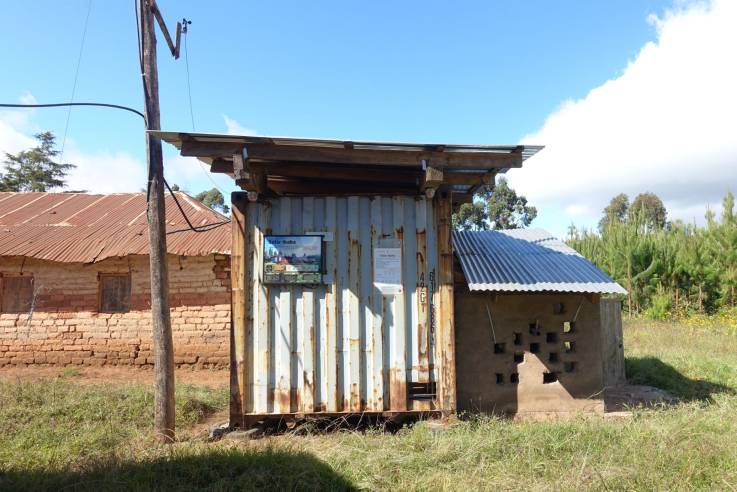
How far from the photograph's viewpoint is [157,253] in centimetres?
541

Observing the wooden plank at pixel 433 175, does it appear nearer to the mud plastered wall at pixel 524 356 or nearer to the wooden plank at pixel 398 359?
the wooden plank at pixel 398 359

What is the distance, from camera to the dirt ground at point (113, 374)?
29.0ft

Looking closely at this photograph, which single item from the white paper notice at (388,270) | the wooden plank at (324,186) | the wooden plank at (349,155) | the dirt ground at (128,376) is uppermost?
the wooden plank at (349,155)

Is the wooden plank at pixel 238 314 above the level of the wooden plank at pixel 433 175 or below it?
below

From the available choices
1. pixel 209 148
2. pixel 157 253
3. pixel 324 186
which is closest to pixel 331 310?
pixel 324 186

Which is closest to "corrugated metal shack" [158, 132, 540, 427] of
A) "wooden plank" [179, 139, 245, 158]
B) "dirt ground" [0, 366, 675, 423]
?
"wooden plank" [179, 139, 245, 158]

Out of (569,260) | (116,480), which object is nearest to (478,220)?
(569,260)

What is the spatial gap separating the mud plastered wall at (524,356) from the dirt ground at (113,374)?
16.3ft

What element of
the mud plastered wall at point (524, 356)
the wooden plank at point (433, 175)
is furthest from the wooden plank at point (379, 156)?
the mud plastered wall at point (524, 356)

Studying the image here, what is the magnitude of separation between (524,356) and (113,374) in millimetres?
8131

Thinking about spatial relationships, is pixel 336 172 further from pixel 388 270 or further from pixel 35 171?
pixel 35 171

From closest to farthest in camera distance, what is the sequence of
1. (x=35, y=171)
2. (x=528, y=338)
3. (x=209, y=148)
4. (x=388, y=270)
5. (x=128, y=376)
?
(x=209, y=148)
(x=388, y=270)
(x=528, y=338)
(x=128, y=376)
(x=35, y=171)

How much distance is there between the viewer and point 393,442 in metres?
A: 4.70

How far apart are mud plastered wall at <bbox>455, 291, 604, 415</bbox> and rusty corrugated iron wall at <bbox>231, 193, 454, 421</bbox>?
65 centimetres
